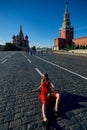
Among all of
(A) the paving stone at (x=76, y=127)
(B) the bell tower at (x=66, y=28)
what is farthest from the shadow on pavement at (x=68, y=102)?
(B) the bell tower at (x=66, y=28)

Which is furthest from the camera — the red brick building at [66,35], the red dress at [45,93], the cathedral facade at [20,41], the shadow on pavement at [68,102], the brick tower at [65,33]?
the cathedral facade at [20,41]

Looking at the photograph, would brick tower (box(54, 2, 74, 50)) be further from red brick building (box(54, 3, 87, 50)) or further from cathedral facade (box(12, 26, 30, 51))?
cathedral facade (box(12, 26, 30, 51))

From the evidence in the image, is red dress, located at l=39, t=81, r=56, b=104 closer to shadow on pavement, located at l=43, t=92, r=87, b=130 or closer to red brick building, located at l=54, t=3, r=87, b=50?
shadow on pavement, located at l=43, t=92, r=87, b=130

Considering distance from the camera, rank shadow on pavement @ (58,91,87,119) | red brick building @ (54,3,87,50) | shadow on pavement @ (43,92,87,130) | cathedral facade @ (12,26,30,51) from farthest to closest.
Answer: cathedral facade @ (12,26,30,51), red brick building @ (54,3,87,50), shadow on pavement @ (58,91,87,119), shadow on pavement @ (43,92,87,130)

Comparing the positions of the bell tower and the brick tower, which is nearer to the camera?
the brick tower

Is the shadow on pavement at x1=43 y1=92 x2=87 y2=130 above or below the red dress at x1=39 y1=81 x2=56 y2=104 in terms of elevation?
below

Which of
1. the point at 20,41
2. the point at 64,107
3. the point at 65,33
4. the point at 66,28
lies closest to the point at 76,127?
the point at 64,107

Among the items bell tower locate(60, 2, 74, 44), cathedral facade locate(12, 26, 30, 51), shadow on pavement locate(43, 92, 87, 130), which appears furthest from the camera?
cathedral facade locate(12, 26, 30, 51)

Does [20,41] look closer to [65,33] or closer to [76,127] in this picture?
[65,33]

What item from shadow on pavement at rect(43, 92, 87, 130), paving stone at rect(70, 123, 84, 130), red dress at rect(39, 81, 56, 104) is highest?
red dress at rect(39, 81, 56, 104)

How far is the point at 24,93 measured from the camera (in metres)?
5.55

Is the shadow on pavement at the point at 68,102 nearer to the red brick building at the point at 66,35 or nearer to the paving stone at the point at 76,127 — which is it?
the paving stone at the point at 76,127

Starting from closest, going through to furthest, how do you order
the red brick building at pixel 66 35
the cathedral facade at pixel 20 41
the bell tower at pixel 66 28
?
the red brick building at pixel 66 35, the bell tower at pixel 66 28, the cathedral facade at pixel 20 41

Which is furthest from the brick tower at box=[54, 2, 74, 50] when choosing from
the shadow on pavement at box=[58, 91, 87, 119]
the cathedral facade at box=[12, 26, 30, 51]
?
the shadow on pavement at box=[58, 91, 87, 119]
